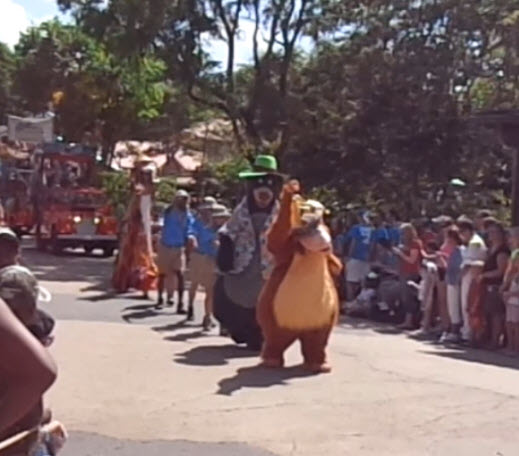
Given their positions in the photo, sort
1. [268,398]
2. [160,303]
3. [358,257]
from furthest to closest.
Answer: [358,257] → [160,303] → [268,398]

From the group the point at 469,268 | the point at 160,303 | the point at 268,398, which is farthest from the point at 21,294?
the point at 160,303

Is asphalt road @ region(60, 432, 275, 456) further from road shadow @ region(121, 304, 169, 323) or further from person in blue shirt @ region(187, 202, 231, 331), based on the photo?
road shadow @ region(121, 304, 169, 323)

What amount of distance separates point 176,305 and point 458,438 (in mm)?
8386

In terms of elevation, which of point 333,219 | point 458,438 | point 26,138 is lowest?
point 458,438

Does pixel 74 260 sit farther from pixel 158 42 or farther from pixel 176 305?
pixel 176 305

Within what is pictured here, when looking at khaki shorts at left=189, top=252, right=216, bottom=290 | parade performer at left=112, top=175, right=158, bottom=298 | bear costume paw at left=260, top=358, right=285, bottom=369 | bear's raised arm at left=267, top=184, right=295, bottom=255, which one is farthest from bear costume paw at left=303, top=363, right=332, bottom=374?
parade performer at left=112, top=175, right=158, bottom=298

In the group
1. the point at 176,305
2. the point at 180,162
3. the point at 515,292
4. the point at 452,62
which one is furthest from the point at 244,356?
the point at 180,162

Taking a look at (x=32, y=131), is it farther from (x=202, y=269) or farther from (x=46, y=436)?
(x=46, y=436)

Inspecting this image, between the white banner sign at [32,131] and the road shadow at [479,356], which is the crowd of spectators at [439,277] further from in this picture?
the white banner sign at [32,131]

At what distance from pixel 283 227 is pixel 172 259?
5.00 m

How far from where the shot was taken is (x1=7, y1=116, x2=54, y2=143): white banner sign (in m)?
36.3

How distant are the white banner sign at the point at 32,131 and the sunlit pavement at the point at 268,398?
2285 centimetres

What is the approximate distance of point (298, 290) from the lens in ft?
35.9

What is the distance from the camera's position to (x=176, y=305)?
16516 millimetres
